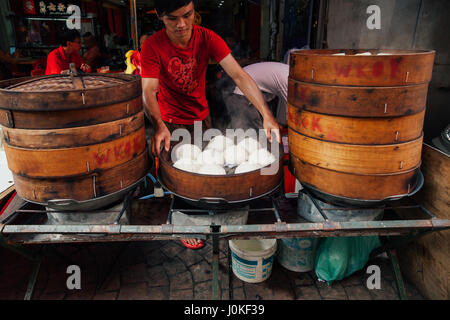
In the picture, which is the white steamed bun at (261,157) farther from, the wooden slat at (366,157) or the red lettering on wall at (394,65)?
the red lettering on wall at (394,65)

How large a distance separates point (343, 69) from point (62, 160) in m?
2.05

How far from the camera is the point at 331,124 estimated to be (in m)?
2.22

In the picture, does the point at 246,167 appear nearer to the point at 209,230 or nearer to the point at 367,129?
the point at 209,230

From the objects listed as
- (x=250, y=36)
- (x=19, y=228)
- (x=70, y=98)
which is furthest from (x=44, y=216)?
(x=250, y=36)

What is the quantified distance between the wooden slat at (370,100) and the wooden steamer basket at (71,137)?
1.46m

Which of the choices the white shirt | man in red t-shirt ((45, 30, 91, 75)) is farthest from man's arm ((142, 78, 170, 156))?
man in red t-shirt ((45, 30, 91, 75))

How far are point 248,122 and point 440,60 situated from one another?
7.99 feet

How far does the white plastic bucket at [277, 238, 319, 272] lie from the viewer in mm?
3465

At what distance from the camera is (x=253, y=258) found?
132 inches

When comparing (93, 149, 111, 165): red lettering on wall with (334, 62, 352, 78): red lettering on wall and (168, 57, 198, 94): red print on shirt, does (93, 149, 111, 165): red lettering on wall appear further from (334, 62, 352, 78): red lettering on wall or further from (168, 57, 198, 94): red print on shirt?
(334, 62, 352, 78): red lettering on wall

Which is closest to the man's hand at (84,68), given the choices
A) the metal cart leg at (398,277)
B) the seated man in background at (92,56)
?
the seated man in background at (92,56)

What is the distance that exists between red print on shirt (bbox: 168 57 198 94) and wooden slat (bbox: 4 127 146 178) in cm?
141

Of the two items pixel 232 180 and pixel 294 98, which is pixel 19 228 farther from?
pixel 294 98
